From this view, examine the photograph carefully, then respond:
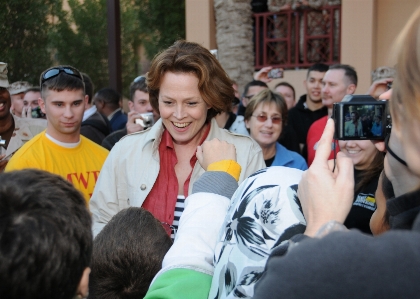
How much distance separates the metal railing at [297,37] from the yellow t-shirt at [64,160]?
6121mm

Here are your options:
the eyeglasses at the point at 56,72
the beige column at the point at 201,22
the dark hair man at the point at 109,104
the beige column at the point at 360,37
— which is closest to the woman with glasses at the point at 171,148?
the eyeglasses at the point at 56,72

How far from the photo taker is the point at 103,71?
12.7m

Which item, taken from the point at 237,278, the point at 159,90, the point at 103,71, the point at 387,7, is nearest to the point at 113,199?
the point at 159,90

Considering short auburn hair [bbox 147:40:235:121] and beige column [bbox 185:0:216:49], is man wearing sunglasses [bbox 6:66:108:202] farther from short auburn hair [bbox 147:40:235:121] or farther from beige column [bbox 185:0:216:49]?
beige column [bbox 185:0:216:49]

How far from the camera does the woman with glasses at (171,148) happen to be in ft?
8.63

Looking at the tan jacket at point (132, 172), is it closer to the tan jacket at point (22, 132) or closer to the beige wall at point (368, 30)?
the tan jacket at point (22, 132)

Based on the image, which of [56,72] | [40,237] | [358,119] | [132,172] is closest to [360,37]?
[56,72]

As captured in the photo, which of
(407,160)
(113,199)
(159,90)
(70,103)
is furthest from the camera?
(70,103)

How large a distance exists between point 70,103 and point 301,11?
6324 mm

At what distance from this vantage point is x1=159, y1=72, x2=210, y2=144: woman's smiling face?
2.71 m

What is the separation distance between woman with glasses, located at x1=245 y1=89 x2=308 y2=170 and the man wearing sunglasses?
125cm

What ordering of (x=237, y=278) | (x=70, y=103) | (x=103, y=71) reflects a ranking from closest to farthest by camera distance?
(x=237, y=278) → (x=70, y=103) → (x=103, y=71)

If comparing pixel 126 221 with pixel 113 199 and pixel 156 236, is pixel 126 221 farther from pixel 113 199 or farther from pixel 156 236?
pixel 113 199

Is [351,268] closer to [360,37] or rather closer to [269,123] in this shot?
[269,123]
